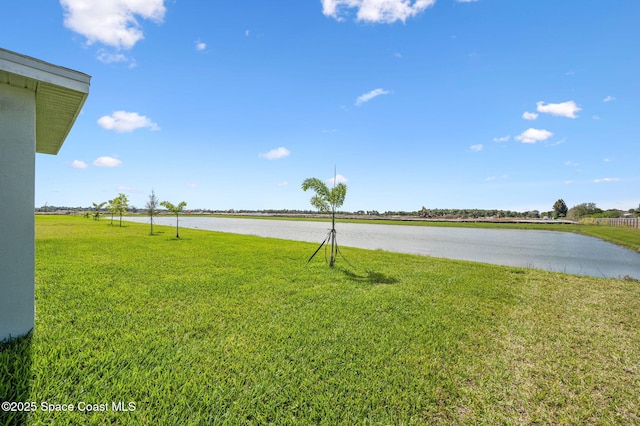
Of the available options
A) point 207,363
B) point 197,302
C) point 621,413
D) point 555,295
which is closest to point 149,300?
point 197,302

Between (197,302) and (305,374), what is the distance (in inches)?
132

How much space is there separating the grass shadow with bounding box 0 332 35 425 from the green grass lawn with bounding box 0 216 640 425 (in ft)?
0.06

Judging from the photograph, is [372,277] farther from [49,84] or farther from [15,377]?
[49,84]

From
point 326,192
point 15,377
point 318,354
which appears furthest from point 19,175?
point 326,192

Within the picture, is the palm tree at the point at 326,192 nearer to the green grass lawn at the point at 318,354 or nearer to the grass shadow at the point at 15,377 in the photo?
the green grass lawn at the point at 318,354

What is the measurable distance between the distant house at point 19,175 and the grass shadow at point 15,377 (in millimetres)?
425

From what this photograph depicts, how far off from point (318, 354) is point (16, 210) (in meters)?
4.39

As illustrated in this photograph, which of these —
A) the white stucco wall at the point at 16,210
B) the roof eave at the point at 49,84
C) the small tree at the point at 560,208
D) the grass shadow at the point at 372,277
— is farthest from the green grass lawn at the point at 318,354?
A: the small tree at the point at 560,208

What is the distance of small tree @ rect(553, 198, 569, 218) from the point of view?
3940 inches

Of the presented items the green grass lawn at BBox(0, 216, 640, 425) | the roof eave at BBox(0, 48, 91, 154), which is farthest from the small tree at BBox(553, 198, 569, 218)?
the roof eave at BBox(0, 48, 91, 154)

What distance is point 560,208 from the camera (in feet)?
334

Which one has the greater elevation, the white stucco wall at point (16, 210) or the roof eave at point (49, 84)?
the roof eave at point (49, 84)

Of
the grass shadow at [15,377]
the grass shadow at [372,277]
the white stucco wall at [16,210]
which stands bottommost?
the grass shadow at [372,277]

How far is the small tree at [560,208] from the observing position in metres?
100
